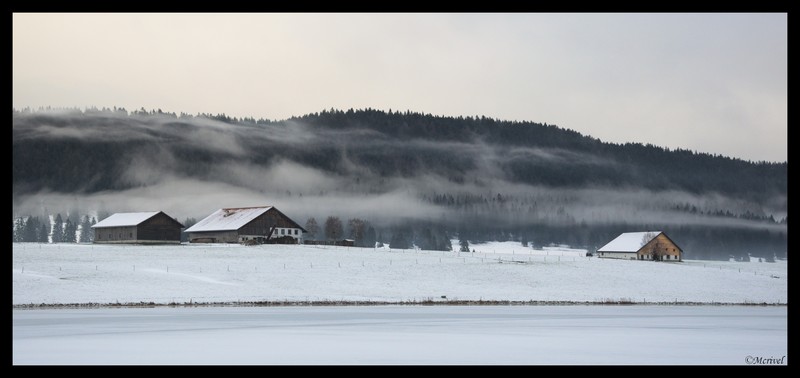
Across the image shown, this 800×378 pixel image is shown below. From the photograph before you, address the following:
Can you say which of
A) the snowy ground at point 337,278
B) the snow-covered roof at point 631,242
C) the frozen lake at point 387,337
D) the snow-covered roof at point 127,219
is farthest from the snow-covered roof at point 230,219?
the frozen lake at point 387,337

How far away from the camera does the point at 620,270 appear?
9506 cm

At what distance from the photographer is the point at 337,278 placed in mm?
77438

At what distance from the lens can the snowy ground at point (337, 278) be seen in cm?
6581

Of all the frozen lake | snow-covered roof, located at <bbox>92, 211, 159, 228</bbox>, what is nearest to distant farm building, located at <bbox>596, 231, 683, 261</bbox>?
snow-covered roof, located at <bbox>92, 211, 159, 228</bbox>

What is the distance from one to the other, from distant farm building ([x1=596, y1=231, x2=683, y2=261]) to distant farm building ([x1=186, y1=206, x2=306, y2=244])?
47885 millimetres

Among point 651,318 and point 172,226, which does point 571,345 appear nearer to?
point 651,318

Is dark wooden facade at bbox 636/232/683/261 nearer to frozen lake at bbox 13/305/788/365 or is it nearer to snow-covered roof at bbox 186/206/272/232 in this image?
→ snow-covered roof at bbox 186/206/272/232

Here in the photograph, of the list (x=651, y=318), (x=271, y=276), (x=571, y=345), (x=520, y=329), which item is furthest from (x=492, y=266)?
(x=571, y=345)

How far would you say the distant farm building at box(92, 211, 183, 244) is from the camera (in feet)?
409

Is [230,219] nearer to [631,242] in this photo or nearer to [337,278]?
[337,278]

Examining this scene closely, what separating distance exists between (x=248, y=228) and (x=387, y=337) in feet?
303

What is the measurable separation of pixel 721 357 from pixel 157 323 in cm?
2485

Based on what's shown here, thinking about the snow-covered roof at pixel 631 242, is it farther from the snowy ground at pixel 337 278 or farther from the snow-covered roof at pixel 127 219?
the snow-covered roof at pixel 127 219
